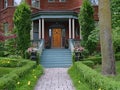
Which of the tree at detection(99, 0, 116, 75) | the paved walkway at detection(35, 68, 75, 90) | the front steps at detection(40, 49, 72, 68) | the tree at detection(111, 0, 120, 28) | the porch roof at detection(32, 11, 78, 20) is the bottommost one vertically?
the paved walkway at detection(35, 68, 75, 90)

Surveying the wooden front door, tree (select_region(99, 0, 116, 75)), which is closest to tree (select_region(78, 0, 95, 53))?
the wooden front door

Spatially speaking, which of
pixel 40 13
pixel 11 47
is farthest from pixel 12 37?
pixel 40 13

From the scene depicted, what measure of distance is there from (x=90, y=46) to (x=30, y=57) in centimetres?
631

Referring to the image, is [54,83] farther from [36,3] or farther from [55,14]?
[36,3]

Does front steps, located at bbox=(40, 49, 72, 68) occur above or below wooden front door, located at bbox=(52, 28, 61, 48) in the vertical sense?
below

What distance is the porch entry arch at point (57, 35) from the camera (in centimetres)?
3278

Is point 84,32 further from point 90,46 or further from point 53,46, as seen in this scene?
point 53,46

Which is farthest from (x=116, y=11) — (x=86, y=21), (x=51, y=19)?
(x=51, y=19)

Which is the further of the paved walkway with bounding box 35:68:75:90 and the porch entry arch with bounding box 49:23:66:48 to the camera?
the porch entry arch with bounding box 49:23:66:48

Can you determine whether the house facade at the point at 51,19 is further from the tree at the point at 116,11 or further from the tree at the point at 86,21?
the tree at the point at 116,11

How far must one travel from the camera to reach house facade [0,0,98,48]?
30172mm

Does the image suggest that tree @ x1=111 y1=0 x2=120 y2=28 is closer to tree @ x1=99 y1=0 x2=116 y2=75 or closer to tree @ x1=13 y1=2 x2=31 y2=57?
tree @ x1=99 y1=0 x2=116 y2=75

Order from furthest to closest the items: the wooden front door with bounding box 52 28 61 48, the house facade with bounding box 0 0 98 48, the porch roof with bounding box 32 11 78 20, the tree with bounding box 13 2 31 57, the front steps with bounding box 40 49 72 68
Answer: the wooden front door with bounding box 52 28 61 48
the house facade with bounding box 0 0 98 48
the porch roof with bounding box 32 11 78 20
the tree with bounding box 13 2 31 57
the front steps with bounding box 40 49 72 68

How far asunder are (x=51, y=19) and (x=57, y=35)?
8.79 feet
